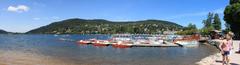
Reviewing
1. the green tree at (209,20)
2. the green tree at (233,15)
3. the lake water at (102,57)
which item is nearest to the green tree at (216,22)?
the green tree at (209,20)

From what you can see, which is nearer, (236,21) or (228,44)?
(228,44)

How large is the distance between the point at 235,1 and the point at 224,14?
16.3ft

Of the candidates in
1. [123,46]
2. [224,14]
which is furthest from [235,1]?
[123,46]

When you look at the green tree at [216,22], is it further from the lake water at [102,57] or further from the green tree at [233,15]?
the lake water at [102,57]

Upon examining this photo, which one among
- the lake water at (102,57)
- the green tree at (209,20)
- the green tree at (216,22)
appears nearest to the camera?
the lake water at (102,57)

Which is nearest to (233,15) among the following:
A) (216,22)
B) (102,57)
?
(102,57)

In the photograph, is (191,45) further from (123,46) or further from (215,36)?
(215,36)

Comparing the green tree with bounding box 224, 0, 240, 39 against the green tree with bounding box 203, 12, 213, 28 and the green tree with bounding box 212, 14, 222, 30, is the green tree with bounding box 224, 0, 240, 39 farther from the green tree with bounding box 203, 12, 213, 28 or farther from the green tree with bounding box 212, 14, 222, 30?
the green tree with bounding box 203, 12, 213, 28

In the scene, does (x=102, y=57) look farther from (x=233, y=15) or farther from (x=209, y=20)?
(x=209, y=20)

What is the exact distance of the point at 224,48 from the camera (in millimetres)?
19266

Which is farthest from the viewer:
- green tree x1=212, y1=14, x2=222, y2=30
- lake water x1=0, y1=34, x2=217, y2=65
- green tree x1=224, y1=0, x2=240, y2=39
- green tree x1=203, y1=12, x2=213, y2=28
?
green tree x1=203, y1=12, x2=213, y2=28

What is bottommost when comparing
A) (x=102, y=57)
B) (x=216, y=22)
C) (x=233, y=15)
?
(x=102, y=57)

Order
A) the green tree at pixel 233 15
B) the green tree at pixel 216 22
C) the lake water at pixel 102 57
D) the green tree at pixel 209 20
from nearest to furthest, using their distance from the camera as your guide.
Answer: the lake water at pixel 102 57 → the green tree at pixel 233 15 → the green tree at pixel 216 22 → the green tree at pixel 209 20

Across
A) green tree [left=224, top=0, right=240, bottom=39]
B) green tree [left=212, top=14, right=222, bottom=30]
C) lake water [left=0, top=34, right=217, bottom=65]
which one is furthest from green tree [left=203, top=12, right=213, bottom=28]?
lake water [left=0, top=34, right=217, bottom=65]
